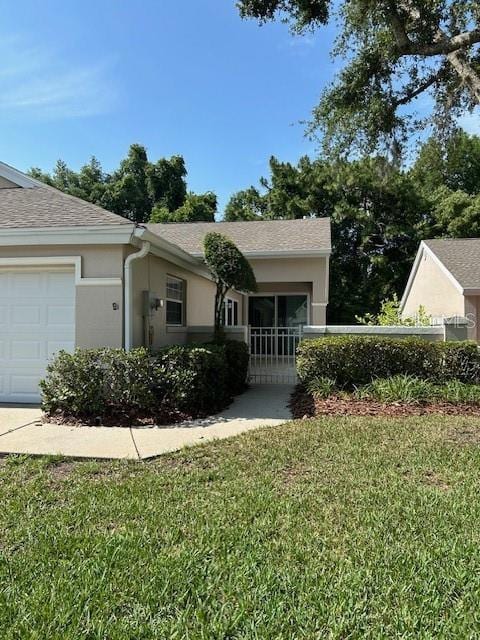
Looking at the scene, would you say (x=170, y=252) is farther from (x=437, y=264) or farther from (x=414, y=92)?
(x=437, y=264)

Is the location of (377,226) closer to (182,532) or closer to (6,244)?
(6,244)

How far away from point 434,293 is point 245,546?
16.7 m

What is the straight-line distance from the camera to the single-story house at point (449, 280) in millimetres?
14570

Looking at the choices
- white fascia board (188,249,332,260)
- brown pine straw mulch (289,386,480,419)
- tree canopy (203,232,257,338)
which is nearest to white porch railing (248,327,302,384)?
tree canopy (203,232,257,338)

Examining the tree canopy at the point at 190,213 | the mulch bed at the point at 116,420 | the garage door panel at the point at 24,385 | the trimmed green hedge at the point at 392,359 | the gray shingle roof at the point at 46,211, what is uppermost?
the tree canopy at the point at 190,213

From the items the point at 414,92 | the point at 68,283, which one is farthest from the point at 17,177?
the point at 414,92

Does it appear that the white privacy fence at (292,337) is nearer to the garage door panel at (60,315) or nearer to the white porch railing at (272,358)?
the white porch railing at (272,358)

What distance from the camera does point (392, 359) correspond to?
27.3 ft

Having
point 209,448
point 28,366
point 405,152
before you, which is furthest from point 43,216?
point 405,152

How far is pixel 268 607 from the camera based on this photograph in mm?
2395

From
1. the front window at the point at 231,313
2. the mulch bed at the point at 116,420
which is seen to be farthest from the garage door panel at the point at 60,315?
the front window at the point at 231,313

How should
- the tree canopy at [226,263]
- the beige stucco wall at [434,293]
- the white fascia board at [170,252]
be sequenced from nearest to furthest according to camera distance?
1. the white fascia board at [170,252]
2. the tree canopy at [226,263]
3. the beige stucco wall at [434,293]

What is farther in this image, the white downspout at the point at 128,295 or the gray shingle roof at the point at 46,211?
the gray shingle roof at the point at 46,211

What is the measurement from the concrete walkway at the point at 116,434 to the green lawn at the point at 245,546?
1.40ft
